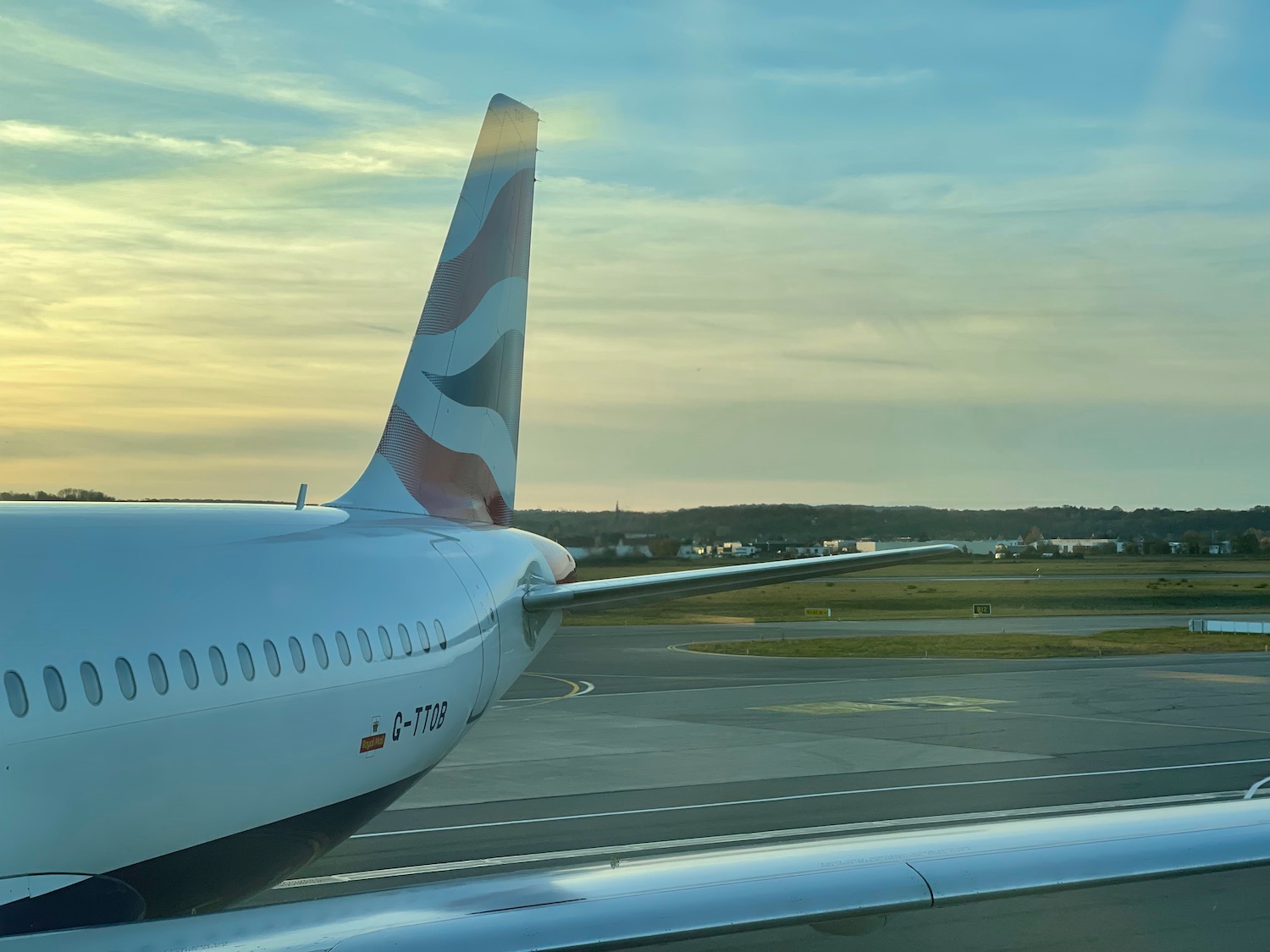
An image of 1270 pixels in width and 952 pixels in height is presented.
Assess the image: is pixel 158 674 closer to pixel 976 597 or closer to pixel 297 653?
pixel 297 653

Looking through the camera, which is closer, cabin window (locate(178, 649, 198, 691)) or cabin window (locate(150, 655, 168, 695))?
cabin window (locate(150, 655, 168, 695))

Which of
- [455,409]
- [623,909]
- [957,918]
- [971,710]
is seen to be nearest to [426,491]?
[455,409]

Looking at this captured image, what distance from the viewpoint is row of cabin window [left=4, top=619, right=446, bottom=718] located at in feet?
27.1

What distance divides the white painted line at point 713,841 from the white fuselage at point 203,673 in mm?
3223

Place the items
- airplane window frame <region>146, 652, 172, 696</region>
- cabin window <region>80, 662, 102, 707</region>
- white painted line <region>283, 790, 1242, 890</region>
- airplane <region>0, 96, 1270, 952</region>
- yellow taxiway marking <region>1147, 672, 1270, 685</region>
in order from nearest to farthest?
airplane <region>0, 96, 1270, 952</region> → cabin window <region>80, 662, 102, 707</region> → airplane window frame <region>146, 652, 172, 696</region> → white painted line <region>283, 790, 1242, 890</region> → yellow taxiway marking <region>1147, 672, 1270, 685</region>

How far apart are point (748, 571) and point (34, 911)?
35.5ft

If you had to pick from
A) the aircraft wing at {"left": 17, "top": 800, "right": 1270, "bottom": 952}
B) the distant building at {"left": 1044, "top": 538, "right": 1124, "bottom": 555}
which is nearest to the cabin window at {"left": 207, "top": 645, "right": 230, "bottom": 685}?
the aircraft wing at {"left": 17, "top": 800, "right": 1270, "bottom": 952}

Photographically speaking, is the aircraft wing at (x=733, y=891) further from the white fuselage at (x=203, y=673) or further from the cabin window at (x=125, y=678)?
the cabin window at (x=125, y=678)

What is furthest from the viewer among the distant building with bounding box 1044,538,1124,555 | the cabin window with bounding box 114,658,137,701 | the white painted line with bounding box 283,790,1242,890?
the distant building with bounding box 1044,538,1124,555

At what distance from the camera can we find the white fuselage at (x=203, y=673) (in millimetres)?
8492

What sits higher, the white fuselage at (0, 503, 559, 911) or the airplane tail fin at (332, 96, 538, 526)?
the airplane tail fin at (332, 96, 538, 526)

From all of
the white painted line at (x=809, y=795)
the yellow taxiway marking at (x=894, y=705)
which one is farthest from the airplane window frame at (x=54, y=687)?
the yellow taxiway marking at (x=894, y=705)

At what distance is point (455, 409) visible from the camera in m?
19.8

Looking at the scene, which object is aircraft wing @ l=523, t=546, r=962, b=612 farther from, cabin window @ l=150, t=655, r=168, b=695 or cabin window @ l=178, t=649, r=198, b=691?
cabin window @ l=150, t=655, r=168, b=695
